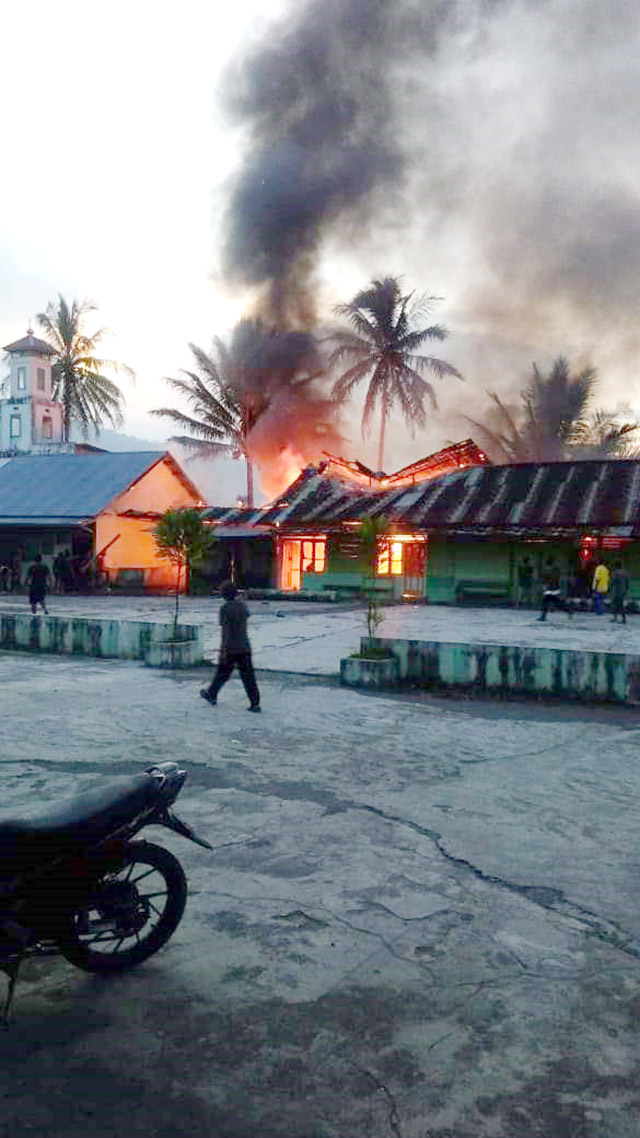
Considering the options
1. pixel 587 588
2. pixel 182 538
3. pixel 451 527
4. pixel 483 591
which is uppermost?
pixel 451 527

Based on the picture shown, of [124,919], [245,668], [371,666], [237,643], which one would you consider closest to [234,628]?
[237,643]

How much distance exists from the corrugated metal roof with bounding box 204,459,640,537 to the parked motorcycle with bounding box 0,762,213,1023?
2161 centimetres

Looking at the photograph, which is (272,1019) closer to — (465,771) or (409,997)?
(409,997)

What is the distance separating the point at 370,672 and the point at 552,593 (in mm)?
9634

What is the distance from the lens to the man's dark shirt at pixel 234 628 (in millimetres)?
9320

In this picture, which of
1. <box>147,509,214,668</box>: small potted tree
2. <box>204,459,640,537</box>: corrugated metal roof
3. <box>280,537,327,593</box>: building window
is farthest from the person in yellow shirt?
<box>147,509,214,668</box>: small potted tree

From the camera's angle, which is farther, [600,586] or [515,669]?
[600,586]

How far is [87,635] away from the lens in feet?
46.8

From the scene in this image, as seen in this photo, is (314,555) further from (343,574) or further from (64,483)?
(64,483)

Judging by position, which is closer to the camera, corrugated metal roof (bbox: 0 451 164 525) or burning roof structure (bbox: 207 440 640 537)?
burning roof structure (bbox: 207 440 640 537)

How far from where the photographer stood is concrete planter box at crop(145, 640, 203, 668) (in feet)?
42.3

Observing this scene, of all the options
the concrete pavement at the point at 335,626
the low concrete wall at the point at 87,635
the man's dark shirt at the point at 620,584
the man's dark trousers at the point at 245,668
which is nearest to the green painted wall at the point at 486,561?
the concrete pavement at the point at 335,626

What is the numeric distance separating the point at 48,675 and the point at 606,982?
995 cm

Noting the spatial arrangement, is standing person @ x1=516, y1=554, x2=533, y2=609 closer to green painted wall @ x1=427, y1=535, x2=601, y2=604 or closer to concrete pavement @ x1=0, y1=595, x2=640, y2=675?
green painted wall @ x1=427, y1=535, x2=601, y2=604
